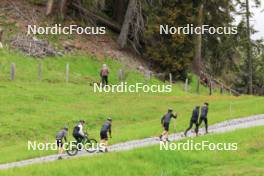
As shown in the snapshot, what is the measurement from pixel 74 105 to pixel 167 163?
16.0m

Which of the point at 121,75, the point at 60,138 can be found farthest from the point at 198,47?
the point at 60,138

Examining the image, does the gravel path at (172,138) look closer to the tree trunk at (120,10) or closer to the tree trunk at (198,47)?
the tree trunk at (198,47)

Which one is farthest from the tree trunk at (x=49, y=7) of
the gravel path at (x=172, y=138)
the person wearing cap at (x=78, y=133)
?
the person wearing cap at (x=78, y=133)

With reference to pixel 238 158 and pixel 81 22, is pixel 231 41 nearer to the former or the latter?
pixel 81 22

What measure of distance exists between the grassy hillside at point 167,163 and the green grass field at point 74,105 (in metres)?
4.16

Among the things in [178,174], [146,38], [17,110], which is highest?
[146,38]

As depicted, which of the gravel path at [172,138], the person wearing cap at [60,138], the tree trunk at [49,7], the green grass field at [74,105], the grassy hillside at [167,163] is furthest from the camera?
the tree trunk at [49,7]

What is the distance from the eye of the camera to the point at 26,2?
6488 centimetres

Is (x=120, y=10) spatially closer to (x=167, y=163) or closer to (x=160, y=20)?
(x=160, y=20)

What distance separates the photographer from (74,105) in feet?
150

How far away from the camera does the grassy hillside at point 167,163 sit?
27.8 metres

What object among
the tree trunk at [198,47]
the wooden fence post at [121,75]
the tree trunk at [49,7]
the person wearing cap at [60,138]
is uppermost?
the tree trunk at [49,7]

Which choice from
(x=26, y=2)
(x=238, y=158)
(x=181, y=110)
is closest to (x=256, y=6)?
(x=26, y=2)

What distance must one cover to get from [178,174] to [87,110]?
15886mm
